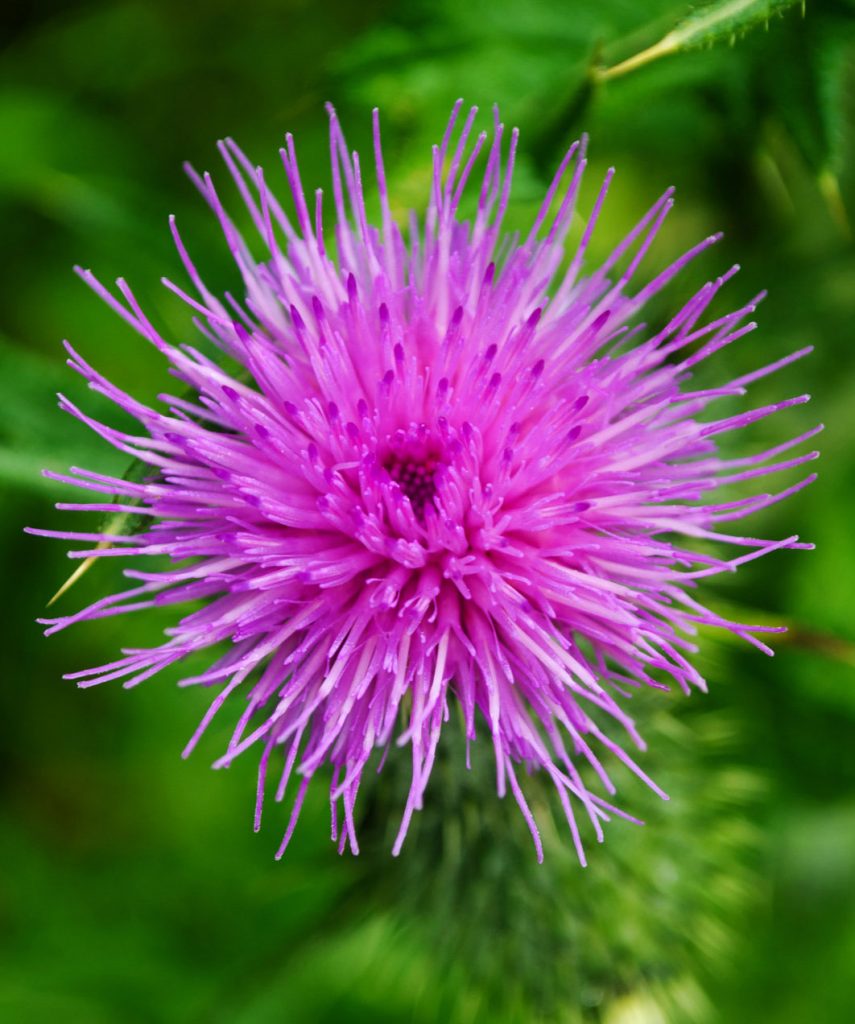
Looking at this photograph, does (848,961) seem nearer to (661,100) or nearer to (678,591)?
(678,591)

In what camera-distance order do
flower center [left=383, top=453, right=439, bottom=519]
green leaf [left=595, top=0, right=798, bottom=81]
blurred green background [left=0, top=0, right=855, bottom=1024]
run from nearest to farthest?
green leaf [left=595, top=0, right=798, bottom=81]
flower center [left=383, top=453, right=439, bottom=519]
blurred green background [left=0, top=0, right=855, bottom=1024]

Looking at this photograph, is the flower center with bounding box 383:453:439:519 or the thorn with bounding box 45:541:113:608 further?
the flower center with bounding box 383:453:439:519

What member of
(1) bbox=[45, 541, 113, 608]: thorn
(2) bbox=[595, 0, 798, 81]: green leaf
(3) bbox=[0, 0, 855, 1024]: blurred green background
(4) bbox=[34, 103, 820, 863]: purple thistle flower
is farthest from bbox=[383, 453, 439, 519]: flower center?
(2) bbox=[595, 0, 798, 81]: green leaf

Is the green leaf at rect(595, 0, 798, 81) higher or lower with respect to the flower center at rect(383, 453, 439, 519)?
higher

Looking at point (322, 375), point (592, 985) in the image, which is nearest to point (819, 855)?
point (592, 985)

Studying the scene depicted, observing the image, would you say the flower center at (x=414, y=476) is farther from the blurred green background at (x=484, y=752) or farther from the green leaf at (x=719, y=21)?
the green leaf at (x=719, y=21)

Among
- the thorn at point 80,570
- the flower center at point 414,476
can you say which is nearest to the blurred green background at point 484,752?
the thorn at point 80,570

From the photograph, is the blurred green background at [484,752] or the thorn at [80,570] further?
the blurred green background at [484,752]

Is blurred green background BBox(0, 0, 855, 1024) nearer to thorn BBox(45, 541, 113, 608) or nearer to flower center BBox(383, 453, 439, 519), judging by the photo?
thorn BBox(45, 541, 113, 608)
